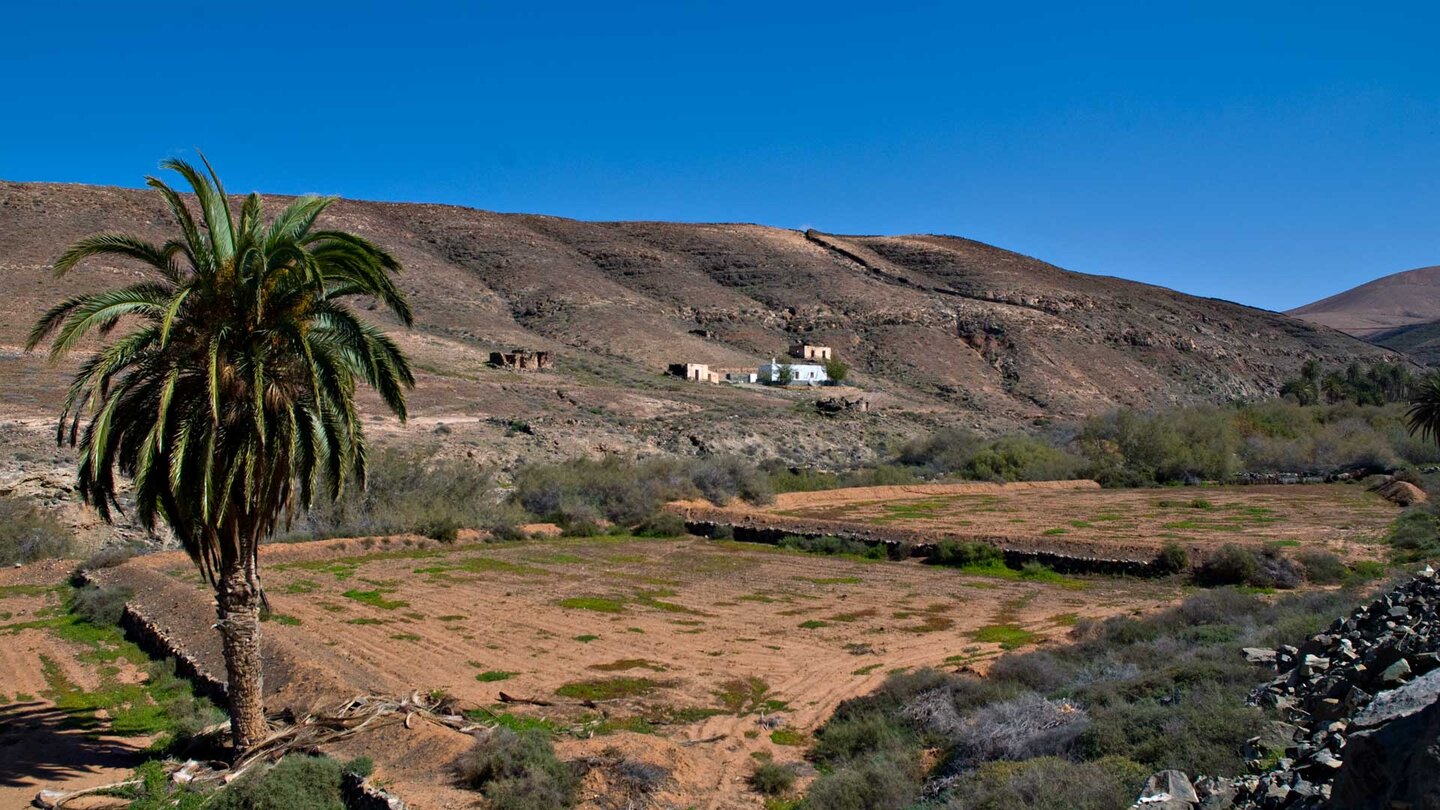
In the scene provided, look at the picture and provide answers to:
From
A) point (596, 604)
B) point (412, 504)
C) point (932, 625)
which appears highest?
point (412, 504)

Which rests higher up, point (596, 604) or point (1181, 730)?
point (1181, 730)

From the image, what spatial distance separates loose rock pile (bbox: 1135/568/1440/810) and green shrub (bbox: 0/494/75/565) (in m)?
29.1

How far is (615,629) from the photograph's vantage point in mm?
18594

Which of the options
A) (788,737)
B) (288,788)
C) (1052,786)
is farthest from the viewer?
(788,737)

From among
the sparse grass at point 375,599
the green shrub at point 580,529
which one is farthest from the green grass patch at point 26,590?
the green shrub at point 580,529

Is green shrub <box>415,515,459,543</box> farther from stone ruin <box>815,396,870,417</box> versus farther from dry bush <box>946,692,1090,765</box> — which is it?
stone ruin <box>815,396,870,417</box>

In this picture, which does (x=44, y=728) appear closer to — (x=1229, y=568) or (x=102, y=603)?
(x=102, y=603)

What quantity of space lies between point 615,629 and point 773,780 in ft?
28.9

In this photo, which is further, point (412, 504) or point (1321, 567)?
point (412, 504)

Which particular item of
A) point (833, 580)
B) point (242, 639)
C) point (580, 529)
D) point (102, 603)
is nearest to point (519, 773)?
point (242, 639)

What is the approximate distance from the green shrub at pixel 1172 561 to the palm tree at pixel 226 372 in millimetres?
21816

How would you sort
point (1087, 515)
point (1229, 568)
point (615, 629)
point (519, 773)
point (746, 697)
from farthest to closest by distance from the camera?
1. point (1087, 515)
2. point (1229, 568)
3. point (615, 629)
4. point (746, 697)
5. point (519, 773)

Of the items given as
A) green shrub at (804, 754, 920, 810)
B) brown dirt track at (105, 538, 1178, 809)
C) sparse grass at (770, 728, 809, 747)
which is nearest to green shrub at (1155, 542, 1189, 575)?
brown dirt track at (105, 538, 1178, 809)

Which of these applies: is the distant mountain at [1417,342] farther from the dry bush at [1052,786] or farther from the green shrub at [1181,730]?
the dry bush at [1052,786]
